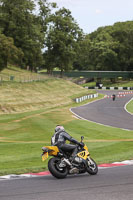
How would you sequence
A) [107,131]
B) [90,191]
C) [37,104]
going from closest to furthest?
[90,191] → [107,131] → [37,104]

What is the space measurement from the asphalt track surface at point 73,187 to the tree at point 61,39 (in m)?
105

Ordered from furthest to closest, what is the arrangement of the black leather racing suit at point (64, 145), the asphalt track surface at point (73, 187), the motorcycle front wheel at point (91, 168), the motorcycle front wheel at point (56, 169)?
the motorcycle front wheel at point (91, 168) → the black leather racing suit at point (64, 145) → the motorcycle front wheel at point (56, 169) → the asphalt track surface at point (73, 187)

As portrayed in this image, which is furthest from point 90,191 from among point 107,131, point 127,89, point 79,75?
point 79,75

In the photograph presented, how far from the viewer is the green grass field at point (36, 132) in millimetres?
18766

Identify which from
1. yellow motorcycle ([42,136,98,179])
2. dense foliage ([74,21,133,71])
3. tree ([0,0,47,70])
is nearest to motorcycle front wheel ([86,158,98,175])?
yellow motorcycle ([42,136,98,179])

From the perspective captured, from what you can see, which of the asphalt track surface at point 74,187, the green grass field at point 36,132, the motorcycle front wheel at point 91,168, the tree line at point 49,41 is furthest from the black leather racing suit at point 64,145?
the tree line at point 49,41

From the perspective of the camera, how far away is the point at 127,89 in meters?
117

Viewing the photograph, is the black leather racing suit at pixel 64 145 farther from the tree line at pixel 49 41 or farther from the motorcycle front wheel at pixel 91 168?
the tree line at pixel 49 41

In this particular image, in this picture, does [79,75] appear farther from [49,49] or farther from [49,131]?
[49,131]

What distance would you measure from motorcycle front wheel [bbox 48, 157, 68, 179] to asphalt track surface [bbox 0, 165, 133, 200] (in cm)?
19

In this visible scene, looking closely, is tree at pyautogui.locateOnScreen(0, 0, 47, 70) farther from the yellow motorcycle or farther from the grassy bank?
the yellow motorcycle

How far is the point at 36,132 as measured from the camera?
3366cm

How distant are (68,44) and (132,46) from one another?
3789cm

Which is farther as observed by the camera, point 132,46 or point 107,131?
point 132,46
